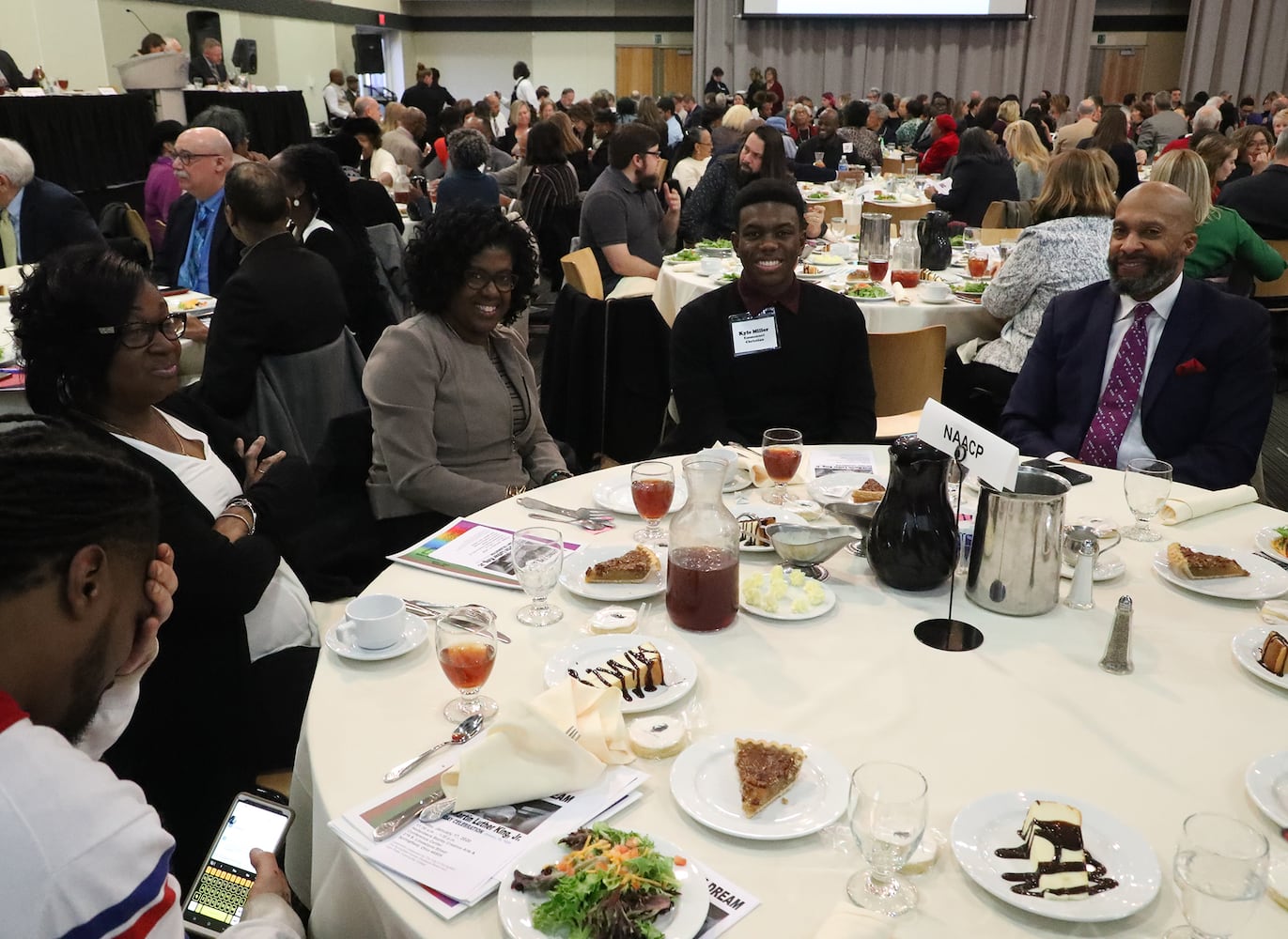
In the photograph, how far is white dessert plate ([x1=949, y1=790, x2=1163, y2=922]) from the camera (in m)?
0.97

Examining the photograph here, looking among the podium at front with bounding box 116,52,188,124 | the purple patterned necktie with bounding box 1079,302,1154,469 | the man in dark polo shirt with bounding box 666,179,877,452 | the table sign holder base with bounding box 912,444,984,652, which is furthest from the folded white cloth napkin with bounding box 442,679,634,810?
the podium at front with bounding box 116,52,188,124

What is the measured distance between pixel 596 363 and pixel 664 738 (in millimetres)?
2673

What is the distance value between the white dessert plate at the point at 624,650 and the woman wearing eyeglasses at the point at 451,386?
1.06m

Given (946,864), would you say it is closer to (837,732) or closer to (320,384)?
(837,732)

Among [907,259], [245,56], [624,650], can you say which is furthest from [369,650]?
[245,56]

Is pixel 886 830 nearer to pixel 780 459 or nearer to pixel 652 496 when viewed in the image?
pixel 652 496

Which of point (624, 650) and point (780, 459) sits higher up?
point (780, 459)

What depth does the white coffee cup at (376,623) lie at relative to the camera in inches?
56.6

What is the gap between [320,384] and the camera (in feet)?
10.5

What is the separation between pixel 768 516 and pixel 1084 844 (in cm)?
93

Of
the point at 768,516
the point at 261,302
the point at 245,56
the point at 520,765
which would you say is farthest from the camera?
the point at 245,56

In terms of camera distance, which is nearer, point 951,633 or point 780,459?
point 951,633

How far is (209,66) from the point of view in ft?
39.2

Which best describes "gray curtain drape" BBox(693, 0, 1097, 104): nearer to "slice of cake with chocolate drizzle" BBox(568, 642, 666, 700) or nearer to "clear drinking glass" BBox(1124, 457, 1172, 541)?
"clear drinking glass" BBox(1124, 457, 1172, 541)
